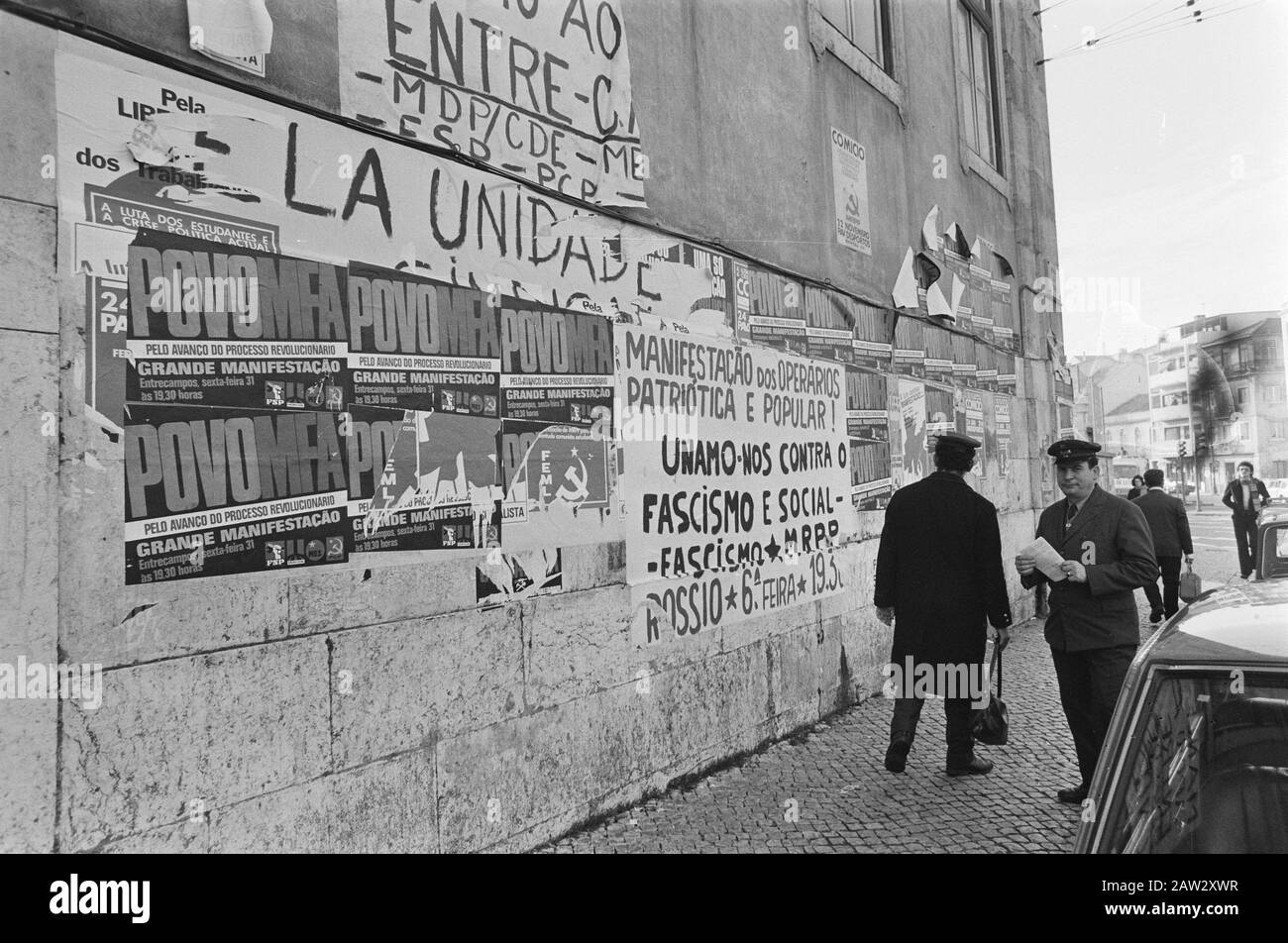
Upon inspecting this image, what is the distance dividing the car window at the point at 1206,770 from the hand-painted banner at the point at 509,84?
11.6 ft

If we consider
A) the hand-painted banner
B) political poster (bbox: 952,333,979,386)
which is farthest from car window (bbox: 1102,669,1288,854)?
political poster (bbox: 952,333,979,386)

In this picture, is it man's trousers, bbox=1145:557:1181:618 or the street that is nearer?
the street

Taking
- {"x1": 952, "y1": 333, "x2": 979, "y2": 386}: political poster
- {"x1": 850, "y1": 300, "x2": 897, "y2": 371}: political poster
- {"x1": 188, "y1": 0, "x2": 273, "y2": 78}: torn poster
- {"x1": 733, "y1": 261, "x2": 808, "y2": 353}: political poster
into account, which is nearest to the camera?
{"x1": 188, "y1": 0, "x2": 273, "y2": 78}: torn poster

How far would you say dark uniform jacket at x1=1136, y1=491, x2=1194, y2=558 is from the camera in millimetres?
9719

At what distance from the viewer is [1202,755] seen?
2.21 meters

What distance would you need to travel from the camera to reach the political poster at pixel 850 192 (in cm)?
781

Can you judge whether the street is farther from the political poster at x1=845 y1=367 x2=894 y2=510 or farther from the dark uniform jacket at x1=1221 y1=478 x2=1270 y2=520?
the dark uniform jacket at x1=1221 y1=478 x2=1270 y2=520

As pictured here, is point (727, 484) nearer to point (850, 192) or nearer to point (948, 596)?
→ point (948, 596)

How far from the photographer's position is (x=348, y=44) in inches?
149

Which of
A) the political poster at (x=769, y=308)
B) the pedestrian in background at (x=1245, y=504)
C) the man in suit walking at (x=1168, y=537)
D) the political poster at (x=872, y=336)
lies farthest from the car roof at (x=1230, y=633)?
the pedestrian in background at (x=1245, y=504)

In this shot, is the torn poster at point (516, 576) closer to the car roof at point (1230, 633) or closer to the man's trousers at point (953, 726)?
the man's trousers at point (953, 726)

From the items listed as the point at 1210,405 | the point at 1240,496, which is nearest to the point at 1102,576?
the point at 1240,496

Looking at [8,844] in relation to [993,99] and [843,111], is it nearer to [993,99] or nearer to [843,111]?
[843,111]
